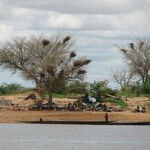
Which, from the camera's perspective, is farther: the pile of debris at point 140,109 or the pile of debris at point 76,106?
the pile of debris at point 140,109

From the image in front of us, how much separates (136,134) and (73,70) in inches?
817

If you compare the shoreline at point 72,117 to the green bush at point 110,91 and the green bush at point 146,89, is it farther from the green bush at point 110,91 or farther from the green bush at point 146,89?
the green bush at point 146,89

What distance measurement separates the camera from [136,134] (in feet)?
224

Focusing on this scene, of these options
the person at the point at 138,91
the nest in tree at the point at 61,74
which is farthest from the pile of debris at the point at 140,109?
the person at the point at 138,91

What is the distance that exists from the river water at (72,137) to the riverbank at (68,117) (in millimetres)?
837

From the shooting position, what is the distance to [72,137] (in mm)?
66625

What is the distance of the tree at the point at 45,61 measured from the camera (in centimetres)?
8794

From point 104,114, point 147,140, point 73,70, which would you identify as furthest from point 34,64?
point 147,140

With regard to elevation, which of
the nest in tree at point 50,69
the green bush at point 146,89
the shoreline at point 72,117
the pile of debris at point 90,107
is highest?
the nest in tree at point 50,69

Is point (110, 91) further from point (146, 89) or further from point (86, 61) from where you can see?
point (146, 89)

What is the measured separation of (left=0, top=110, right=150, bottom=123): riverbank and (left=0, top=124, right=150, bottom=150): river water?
2.75 ft

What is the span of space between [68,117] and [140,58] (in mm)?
30718

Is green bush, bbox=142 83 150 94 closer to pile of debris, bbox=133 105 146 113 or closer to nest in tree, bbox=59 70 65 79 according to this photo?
pile of debris, bbox=133 105 146 113

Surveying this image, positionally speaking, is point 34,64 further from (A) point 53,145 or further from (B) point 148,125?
(A) point 53,145
